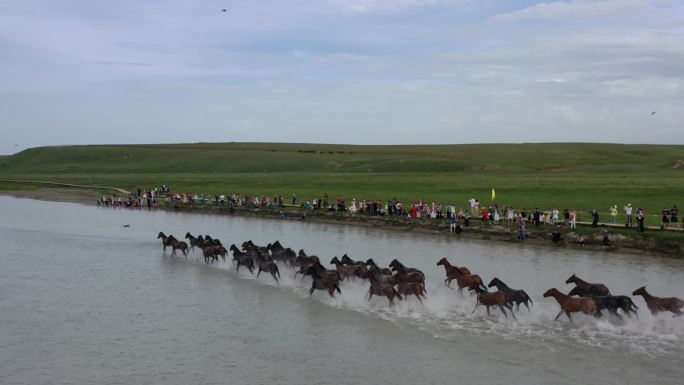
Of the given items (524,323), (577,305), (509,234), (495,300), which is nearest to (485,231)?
(509,234)

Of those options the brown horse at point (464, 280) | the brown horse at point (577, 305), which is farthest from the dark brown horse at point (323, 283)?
the brown horse at point (577, 305)

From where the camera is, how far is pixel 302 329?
804 inches

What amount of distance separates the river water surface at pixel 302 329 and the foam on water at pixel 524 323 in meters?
0.06

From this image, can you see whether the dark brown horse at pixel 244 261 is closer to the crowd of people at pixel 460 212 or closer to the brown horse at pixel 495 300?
the brown horse at pixel 495 300

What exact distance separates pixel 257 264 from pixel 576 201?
109ft

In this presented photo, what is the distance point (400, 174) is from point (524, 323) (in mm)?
81279

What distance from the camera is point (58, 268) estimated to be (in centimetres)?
3122

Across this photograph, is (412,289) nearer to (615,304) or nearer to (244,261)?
(615,304)

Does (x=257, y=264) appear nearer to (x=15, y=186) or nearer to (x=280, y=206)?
(x=280, y=206)

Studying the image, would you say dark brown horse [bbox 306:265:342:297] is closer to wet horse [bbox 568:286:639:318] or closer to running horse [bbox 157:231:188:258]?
wet horse [bbox 568:286:639:318]

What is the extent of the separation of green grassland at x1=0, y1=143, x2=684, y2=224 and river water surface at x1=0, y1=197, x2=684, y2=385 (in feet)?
72.3

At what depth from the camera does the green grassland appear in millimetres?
59625

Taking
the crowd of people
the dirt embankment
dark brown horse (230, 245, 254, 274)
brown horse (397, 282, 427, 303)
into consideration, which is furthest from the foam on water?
the crowd of people

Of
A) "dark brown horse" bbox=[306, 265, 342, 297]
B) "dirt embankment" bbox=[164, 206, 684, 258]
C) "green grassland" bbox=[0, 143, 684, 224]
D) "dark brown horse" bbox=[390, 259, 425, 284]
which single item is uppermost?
"green grassland" bbox=[0, 143, 684, 224]
